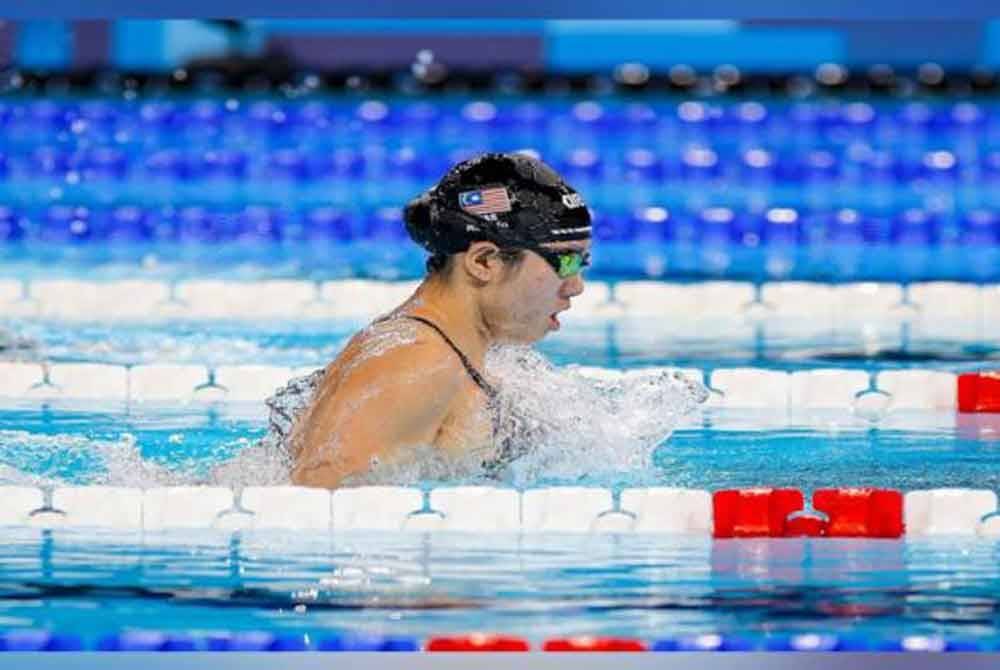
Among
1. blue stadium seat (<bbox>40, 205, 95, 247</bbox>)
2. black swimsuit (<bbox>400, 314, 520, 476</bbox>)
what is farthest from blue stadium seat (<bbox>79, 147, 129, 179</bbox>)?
black swimsuit (<bbox>400, 314, 520, 476</bbox>)

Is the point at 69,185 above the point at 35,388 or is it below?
above

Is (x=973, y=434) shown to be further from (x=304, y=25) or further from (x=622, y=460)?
(x=304, y=25)

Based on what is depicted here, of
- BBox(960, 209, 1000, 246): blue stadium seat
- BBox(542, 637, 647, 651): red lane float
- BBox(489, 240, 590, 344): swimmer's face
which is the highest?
BBox(960, 209, 1000, 246): blue stadium seat

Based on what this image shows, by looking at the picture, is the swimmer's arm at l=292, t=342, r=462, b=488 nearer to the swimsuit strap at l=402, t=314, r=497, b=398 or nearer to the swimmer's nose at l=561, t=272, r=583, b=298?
the swimsuit strap at l=402, t=314, r=497, b=398

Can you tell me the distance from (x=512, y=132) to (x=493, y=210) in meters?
5.16

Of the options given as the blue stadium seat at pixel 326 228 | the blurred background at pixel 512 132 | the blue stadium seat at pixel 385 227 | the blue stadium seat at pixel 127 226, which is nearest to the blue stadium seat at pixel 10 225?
the blurred background at pixel 512 132

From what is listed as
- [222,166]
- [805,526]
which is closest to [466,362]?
[805,526]

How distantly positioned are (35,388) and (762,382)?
66.9 inches

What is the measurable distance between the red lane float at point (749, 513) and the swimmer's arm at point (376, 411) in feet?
1.65

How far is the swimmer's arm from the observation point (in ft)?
12.1

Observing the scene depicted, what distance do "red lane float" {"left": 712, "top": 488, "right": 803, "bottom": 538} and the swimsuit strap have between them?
1.41 ft

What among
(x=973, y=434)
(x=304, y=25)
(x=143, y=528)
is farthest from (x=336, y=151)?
(x=143, y=528)

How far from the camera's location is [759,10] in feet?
14.3

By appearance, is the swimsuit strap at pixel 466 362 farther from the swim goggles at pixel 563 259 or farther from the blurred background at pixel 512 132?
the blurred background at pixel 512 132
